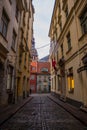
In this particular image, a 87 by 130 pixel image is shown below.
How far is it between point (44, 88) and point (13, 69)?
33.5 metres

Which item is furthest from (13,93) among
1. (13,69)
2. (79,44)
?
(79,44)

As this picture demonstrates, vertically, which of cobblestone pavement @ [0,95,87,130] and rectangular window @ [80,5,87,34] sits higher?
rectangular window @ [80,5,87,34]

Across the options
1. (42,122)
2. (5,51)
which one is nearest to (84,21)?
(5,51)

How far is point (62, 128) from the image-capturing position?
16.1 feet

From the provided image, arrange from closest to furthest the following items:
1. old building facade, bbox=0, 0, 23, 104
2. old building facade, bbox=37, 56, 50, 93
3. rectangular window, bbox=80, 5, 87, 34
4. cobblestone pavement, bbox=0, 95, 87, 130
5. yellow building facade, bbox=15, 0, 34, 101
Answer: cobblestone pavement, bbox=0, 95, 87, 130, old building facade, bbox=0, 0, 23, 104, rectangular window, bbox=80, 5, 87, 34, yellow building facade, bbox=15, 0, 34, 101, old building facade, bbox=37, 56, 50, 93

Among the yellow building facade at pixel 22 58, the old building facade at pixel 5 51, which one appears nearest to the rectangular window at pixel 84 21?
the old building facade at pixel 5 51

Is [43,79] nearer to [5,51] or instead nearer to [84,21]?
[5,51]

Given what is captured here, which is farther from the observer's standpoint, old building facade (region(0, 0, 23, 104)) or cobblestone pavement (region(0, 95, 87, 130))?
old building facade (region(0, 0, 23, 104))

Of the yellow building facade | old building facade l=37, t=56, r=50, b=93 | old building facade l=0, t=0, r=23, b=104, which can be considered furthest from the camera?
old building facade l=37, t=56, r=50, b=93

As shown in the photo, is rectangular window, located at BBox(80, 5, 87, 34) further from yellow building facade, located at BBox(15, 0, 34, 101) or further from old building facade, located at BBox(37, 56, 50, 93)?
old building facade, located at BBox(37, 56, 50, 93)

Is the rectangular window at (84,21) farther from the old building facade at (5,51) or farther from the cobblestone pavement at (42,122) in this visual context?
the cobblestone pavement at (42,122)

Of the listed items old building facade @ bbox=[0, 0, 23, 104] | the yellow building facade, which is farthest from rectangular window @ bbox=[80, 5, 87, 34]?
the yellow building facade

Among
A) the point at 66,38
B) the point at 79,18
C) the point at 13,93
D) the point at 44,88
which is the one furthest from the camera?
the point at 44,88

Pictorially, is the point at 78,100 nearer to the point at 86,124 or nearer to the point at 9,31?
the point at 86,124
